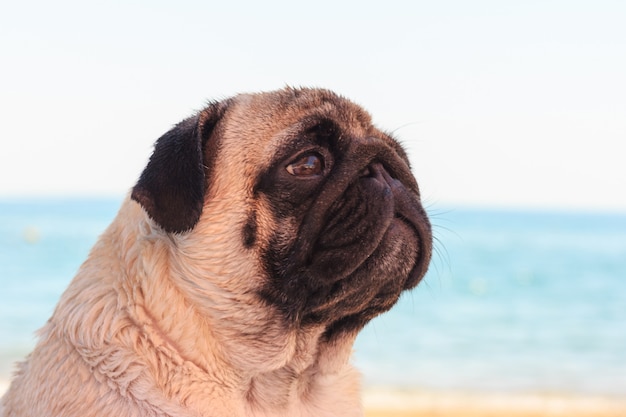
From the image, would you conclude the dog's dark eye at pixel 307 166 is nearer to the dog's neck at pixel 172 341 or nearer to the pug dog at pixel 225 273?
the pug dog at pixel 225 273

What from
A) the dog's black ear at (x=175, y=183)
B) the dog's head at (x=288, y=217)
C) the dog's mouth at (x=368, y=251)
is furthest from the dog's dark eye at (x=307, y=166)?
the dog's black ear at (x=175, y=183)

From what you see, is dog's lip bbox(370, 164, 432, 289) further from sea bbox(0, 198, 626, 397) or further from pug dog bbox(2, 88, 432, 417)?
sea bbox(0, 198, 626, 397)

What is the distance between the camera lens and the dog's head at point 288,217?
3.61 meters

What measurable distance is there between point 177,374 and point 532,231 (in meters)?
48.5

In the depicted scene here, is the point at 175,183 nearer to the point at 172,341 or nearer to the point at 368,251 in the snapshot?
the point at 172,341

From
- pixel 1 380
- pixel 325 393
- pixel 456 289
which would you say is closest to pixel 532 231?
pixel 456 289

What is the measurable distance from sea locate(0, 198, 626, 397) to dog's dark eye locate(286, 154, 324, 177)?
112 cm

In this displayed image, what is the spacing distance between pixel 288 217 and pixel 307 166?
0.26 m

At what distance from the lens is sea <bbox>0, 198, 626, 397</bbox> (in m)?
14.9

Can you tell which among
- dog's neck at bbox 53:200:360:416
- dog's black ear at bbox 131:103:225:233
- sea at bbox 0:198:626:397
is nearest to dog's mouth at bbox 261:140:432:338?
dog's neck at bbox 53:200:360:416

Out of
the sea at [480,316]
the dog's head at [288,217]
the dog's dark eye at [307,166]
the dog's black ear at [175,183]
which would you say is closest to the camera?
the dog's black ear at [175,183]

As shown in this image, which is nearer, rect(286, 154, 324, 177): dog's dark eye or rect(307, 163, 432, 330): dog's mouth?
rect(307, 163, 432, 330): dog's mouth

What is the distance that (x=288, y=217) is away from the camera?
3.70 meters

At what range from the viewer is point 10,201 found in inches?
2768
